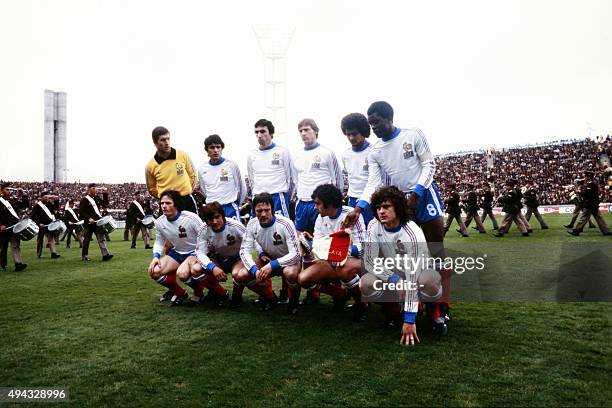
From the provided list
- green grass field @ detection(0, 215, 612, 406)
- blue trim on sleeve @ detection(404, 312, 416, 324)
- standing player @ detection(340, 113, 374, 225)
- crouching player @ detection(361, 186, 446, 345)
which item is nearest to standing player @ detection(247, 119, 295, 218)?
standing player @ detection(340, 113, 374, 225)

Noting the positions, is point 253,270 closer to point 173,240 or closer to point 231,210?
point 173,240

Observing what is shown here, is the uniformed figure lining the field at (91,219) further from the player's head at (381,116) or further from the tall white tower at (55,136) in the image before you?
the tall white tower at (55,136)

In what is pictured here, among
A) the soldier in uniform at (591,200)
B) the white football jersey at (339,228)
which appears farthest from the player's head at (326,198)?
the soldier in uniform at (591,200)

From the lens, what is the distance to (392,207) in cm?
396

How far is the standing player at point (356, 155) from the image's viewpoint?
5.32 metres

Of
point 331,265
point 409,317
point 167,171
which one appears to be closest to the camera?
point 409,317

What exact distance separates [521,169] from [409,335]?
40710 millimetres

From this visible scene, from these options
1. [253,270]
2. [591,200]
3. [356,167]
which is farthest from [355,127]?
[591,200]

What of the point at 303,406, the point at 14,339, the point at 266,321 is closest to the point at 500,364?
the point at 303,406

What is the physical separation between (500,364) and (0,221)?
1060 centimetres

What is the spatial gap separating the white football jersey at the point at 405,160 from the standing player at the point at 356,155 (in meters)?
0.75

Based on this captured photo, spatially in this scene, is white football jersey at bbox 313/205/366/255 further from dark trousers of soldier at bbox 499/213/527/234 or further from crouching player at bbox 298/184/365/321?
dark trousers of soldier at bbox 499/213/527/234

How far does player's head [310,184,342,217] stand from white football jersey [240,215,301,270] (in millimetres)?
500

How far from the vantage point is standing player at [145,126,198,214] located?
637 centimetres
